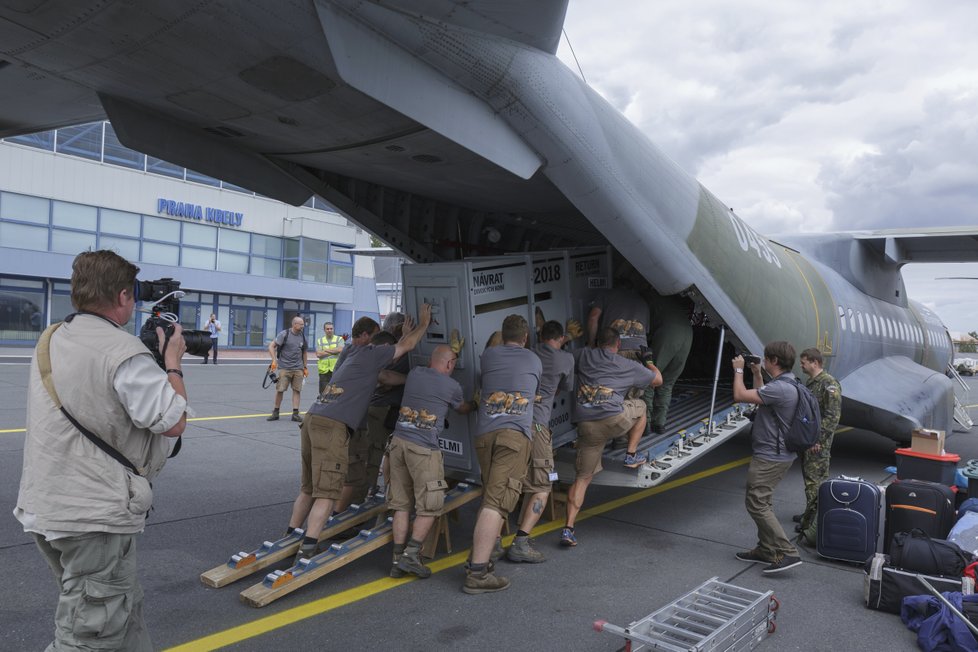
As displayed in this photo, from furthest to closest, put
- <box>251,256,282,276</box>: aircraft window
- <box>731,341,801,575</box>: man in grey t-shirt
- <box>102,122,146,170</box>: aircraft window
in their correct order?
<box>251,256,282,276</box>: aircraft window → <box>102,122,146,170</box>: aircraft window → <box>731,341,801,575</box>: man in grey t-shirt

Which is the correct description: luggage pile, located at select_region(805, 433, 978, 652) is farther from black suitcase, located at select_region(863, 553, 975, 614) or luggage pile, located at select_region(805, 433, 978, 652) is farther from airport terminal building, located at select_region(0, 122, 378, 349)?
airport terminal building, located at select_region(0, 122, 378, 349)

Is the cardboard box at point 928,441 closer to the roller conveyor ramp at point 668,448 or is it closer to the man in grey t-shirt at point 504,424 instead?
the roller conveyor ramp at point 668,448

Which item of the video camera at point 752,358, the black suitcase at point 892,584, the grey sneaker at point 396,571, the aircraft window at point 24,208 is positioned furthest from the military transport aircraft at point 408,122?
the aircraft window at point 24,208

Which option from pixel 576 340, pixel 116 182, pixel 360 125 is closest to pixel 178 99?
pixel 360 125

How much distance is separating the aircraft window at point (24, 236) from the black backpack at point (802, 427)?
104ft

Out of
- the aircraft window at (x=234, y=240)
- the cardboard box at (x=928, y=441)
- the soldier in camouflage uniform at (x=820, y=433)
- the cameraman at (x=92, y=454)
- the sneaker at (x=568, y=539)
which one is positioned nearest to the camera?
the cameraman at (x=92, y=454)

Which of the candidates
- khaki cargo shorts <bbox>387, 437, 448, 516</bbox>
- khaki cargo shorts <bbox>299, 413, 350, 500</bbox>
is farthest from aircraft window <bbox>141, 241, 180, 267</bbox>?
khaki cargo shorts <bbox>387, 437, 448, 516</bbox>

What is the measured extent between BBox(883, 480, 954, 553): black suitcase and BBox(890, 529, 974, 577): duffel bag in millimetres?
679

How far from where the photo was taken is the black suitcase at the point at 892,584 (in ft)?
15.3

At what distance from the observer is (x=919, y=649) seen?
4246 millimetres

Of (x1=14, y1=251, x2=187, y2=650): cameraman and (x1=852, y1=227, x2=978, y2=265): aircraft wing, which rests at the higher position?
(x1=852, y1=227, x2=978, y2=265): aircraft wing

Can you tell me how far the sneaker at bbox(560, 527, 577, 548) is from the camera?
19.6ft

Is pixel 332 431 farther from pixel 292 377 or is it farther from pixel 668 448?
pixel 292 377

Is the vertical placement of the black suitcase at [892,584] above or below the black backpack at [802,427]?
below
